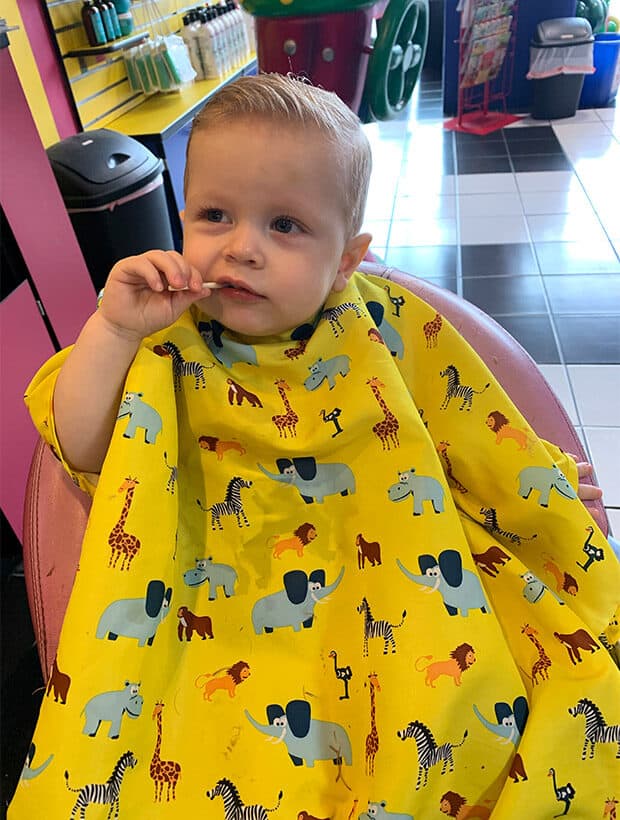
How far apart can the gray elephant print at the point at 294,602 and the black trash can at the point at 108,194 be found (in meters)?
1.76

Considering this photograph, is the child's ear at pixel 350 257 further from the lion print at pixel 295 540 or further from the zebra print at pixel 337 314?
the lion print at pixel 295 540

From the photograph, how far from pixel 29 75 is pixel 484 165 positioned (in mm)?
2922

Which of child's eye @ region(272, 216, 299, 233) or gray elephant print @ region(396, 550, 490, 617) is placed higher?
child's eye @ region(272, 216, 299, 233)

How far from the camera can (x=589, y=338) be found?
2.69 metres

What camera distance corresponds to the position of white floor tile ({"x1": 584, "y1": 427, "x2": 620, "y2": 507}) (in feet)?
6.63

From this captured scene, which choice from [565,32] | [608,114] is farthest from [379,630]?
[608,114]

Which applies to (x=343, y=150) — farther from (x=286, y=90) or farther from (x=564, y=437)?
(x=564, y=437)

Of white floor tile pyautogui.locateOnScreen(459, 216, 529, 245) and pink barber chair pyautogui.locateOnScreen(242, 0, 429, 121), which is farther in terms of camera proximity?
white floor tile pyautogui.locateOnScreen(459, 216, 529, 245)

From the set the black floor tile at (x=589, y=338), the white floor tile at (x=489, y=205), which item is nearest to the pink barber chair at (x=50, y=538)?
the black floor tile at (x=589, y=338)

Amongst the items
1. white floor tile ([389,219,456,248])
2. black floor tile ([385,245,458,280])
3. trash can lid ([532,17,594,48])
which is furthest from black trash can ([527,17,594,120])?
black floor tile ([385,245,458,280])

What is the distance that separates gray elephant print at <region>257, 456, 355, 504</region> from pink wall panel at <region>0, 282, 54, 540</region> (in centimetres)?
99

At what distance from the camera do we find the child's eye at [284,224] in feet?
2.91

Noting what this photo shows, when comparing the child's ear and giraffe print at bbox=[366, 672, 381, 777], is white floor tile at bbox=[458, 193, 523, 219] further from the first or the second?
giraffe print at bbox=[366, 672, 381, 777]

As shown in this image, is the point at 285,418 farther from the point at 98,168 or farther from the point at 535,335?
the point at 535,335
